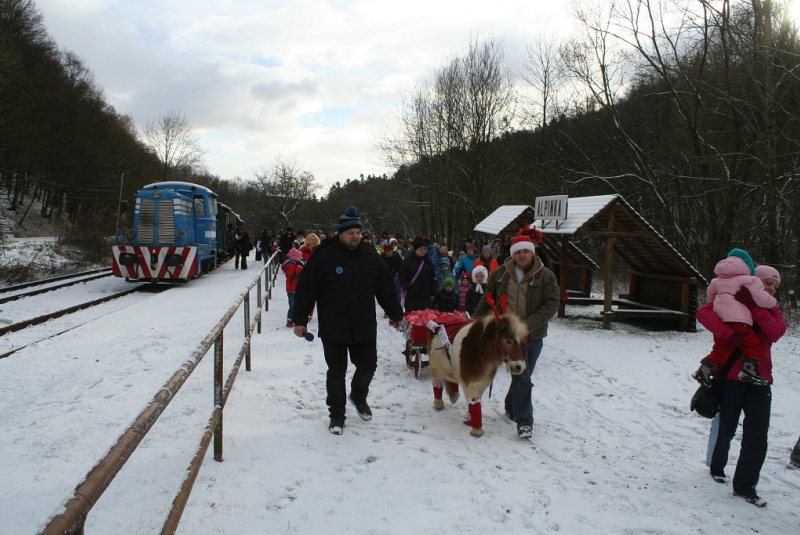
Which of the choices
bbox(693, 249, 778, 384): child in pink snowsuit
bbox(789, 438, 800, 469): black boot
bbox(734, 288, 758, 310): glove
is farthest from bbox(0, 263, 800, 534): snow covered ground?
bbox(734, 288, 758, 310): glove

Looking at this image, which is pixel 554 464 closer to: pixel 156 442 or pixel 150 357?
pixel 156 442

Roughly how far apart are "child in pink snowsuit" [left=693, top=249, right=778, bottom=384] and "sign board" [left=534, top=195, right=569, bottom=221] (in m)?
7.37

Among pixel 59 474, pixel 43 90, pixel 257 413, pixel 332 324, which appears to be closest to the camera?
pixel 59 474

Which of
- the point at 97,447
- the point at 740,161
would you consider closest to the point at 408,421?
the point at 97,447

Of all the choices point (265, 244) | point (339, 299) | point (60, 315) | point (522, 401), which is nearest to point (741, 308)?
point (522, 401)

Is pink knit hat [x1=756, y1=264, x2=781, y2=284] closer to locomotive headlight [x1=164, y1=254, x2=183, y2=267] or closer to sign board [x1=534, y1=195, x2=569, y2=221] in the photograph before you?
sign board [x1=534, y1=195, x2=569, y2=221]

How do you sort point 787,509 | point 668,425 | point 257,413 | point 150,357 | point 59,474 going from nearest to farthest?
1. point 59,474
2. point 787,509
3. point 257,413
4. point 668,425
5. point 150,357

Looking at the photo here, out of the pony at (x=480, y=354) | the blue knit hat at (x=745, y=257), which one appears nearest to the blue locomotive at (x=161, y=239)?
the pony at (x=480, y=354)

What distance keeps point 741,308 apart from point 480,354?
2164mm

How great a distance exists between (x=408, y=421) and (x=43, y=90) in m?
43.0

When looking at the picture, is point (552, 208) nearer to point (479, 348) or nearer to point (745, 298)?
point (479, 348)

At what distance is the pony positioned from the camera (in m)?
4.70

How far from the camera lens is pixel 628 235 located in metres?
11.1

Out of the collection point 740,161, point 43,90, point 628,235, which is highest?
point 43,90
